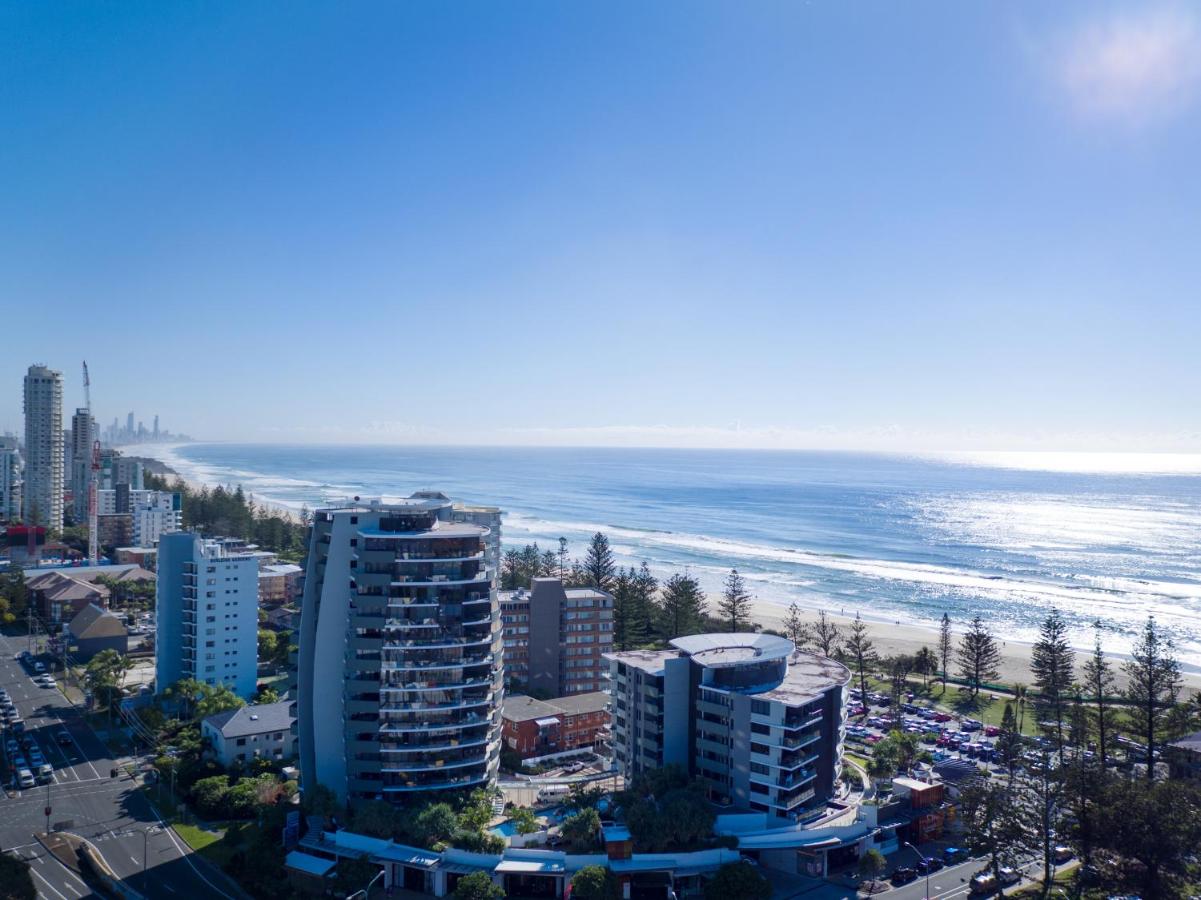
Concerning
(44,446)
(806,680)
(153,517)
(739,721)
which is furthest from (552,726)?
(44,446)

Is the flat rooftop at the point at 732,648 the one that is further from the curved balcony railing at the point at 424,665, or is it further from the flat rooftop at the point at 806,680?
the curved balcony railing at the point at 424,665

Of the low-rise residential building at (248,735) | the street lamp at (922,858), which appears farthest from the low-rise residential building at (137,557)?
the street lamp at (922,858)

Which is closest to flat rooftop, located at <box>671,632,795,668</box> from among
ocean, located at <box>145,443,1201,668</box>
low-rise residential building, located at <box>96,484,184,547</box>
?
ocean, located at <box>145,443,1201,668</box>

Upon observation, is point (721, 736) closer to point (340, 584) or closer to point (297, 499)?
point (340, 584)

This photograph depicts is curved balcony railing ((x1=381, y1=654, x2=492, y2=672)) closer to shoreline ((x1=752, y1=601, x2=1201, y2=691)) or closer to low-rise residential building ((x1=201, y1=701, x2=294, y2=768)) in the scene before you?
low-rise residential building ((x1=201, y1=701, x2=294, y2=768))

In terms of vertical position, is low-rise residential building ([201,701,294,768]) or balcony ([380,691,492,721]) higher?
balcony ([380,691,492,721])

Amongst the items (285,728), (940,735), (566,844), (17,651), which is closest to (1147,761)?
(940,735)
